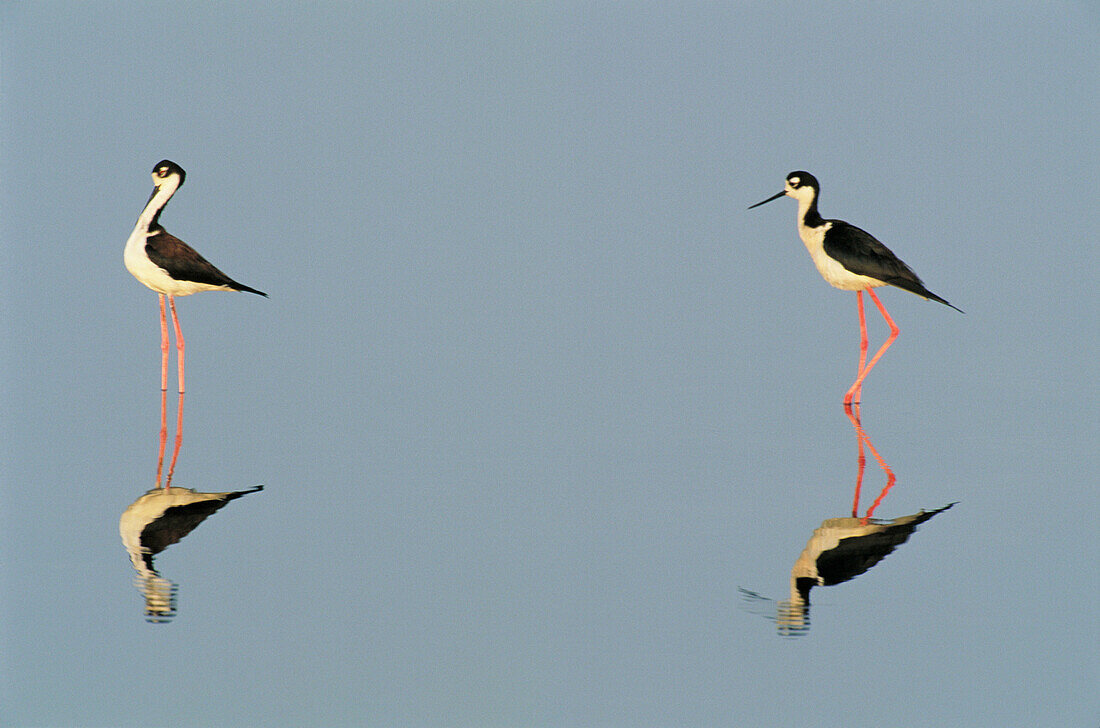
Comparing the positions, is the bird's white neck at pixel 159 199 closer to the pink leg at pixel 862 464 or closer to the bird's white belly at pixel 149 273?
the bird's white belly at pixel 149 273

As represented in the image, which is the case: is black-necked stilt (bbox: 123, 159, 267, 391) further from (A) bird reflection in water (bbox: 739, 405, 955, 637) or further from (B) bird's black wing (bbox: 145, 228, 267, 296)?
(A) bird reflection in water (bbox: 739, 405, 955, 637)

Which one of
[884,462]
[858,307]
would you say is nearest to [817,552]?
[884,462]

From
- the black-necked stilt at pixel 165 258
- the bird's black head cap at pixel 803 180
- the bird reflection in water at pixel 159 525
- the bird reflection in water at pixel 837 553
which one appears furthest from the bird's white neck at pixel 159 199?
the bird reflection in water at pixel 837 553

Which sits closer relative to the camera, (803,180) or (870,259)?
(870,259)

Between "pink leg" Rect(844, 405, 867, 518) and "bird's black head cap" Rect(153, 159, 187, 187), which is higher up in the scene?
"bird's black head cap" Rect(153, 159, 187, 187)

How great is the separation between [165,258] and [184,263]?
147 mm

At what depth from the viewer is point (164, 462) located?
7926 mm

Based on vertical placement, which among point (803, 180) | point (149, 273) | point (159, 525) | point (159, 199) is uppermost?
point (803, 180)

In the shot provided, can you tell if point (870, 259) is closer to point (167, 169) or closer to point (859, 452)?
point (859, 452)

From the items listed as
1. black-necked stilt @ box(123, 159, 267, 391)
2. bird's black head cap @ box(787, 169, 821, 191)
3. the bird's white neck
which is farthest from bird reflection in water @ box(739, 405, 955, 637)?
the bird's white neck

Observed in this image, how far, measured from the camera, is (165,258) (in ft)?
32.1

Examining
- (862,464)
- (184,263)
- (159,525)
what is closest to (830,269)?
(862,464)

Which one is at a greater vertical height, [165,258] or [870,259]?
[870,259]

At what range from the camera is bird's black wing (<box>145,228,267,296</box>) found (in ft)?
32.1
